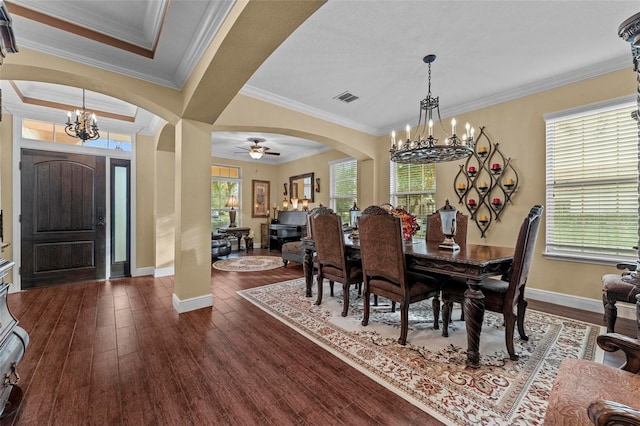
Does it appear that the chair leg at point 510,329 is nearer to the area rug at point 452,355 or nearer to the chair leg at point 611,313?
the area rug at point 452,355

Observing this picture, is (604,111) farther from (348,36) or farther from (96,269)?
(96,269)

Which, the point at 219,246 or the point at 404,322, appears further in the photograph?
the point at 219,246

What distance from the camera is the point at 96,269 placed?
445 cm

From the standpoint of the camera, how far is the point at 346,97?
12.7 ft

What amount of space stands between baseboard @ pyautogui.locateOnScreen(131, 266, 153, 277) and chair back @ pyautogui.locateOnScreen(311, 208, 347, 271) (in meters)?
3.52

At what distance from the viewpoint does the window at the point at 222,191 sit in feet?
24.6

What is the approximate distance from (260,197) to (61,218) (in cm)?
480

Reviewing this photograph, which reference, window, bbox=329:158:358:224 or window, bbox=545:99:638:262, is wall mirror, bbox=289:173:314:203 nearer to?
window, bbox=329:158:358:224

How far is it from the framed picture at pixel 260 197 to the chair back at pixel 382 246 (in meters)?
6.19

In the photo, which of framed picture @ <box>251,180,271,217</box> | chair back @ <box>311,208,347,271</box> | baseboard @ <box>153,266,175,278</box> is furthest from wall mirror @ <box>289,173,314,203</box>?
chair back @ <box>311,208,347,271</box>

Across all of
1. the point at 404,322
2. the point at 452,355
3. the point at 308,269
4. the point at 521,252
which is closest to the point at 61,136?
the point at 308,269

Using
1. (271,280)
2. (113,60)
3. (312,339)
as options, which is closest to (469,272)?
(312,339)

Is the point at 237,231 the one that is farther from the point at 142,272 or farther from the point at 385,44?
the point at 385,44

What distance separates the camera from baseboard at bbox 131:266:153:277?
4.73m
